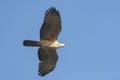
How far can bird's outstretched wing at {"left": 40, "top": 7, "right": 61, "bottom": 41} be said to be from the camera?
18.4 m

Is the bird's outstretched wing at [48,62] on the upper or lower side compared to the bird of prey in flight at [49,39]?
lower

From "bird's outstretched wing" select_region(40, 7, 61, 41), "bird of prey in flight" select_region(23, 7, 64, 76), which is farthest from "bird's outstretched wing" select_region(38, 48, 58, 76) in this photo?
"bird's outstretched wing" select_region(40, 7, 61, 41)

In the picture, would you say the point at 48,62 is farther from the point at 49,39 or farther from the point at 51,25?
the point at 51,25

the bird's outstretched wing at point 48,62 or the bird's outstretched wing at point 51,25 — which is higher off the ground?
the bird's outstretched wing at point 51,25

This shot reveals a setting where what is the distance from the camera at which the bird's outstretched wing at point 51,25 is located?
60.2 feet

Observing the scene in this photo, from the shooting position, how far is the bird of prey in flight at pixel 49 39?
18.4 m

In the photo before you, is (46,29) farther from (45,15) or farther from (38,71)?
(38,71)

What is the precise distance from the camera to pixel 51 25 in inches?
727

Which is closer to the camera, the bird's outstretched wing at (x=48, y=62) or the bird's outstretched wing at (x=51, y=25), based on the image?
the bird's outstretched wing at (x=51, y=25)

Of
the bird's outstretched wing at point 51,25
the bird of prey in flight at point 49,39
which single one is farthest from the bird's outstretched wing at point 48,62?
the bird's outstretched wing at point 51,25

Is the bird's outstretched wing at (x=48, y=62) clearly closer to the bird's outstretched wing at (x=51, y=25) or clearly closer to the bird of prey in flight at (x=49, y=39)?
the bird of prey in flight at (x=49, y=39)

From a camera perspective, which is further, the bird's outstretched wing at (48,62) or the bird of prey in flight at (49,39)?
the bird's outstretched wing at (48,62)

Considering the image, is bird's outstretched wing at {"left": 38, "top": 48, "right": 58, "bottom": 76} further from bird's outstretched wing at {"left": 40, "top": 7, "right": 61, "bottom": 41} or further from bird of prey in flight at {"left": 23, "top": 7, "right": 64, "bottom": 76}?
bird's outstretched wing at {"left": 40, "top": 7, "right": 61, "bottom": 41}

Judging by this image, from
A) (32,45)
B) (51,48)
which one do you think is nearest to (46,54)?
(51,48)
